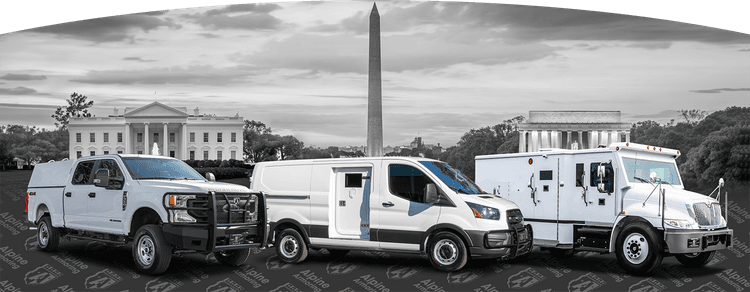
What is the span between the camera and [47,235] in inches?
581

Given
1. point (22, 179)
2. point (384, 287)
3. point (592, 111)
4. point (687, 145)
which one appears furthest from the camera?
point (592, 111)

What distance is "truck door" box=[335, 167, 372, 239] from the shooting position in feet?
44.5

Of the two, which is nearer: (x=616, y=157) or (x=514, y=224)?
(x=514, y=224)

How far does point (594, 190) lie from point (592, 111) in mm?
83424

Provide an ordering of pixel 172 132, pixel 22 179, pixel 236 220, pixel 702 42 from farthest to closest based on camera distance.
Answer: pixel 172 132 → pixel 702 42 → pixel 22 179 → pixel 236 220

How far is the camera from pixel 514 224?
41.9 feet

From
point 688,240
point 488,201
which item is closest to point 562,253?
point 688,240

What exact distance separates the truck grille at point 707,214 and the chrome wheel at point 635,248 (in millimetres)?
1131

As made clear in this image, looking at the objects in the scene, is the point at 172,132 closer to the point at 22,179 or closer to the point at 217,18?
the point at 217,18

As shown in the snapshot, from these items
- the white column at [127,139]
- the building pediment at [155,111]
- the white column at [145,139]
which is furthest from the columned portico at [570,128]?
the white column at [127,139]

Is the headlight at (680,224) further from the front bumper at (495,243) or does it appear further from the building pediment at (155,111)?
the building pediment at (155,111)

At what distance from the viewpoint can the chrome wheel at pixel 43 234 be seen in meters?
14.8

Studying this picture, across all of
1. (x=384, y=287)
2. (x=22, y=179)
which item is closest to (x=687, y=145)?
(x=22, y=179)

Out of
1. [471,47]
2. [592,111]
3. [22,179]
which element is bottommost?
[22,179]
